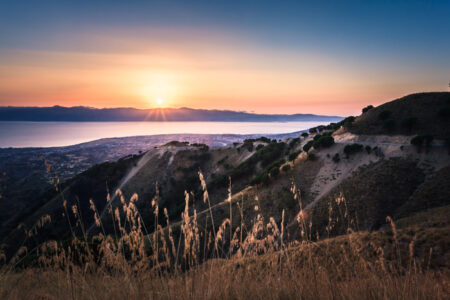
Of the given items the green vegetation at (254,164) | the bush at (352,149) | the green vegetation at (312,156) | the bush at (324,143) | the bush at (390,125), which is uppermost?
the bush at (390,125)

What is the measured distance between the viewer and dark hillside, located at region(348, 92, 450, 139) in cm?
3759

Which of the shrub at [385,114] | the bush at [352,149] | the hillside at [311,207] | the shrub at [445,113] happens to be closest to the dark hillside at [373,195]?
the hillside at [311,207]

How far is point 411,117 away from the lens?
39.5m

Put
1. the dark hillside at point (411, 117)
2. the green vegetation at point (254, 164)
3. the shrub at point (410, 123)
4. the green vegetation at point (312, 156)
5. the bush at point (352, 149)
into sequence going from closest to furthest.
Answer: the dark hillside at point (411, 117) → the bush at point (352, 149) → the shrub at point (410, 123) → the green vegetation at point (312, 156) → the green vegetation at point (254, 164)

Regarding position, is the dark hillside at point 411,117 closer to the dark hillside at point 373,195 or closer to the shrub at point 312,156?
the dark hillside at point 373,195

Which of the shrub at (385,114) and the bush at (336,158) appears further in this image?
the shrub at (385,114)

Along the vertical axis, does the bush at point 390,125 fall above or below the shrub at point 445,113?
below

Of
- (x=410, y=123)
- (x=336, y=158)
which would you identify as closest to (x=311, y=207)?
(x=336, y=158)

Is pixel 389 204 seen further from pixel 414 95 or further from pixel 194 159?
pixel 194 159

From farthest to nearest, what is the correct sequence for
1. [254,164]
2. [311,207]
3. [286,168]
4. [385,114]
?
[254,164] → [385,114] → [286,168] → [311,207]

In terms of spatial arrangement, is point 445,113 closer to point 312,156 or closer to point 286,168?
point 312,156

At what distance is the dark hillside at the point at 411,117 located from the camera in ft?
123

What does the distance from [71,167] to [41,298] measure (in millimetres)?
162272

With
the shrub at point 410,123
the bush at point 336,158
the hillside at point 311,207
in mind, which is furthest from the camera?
the bush at point 336,158
